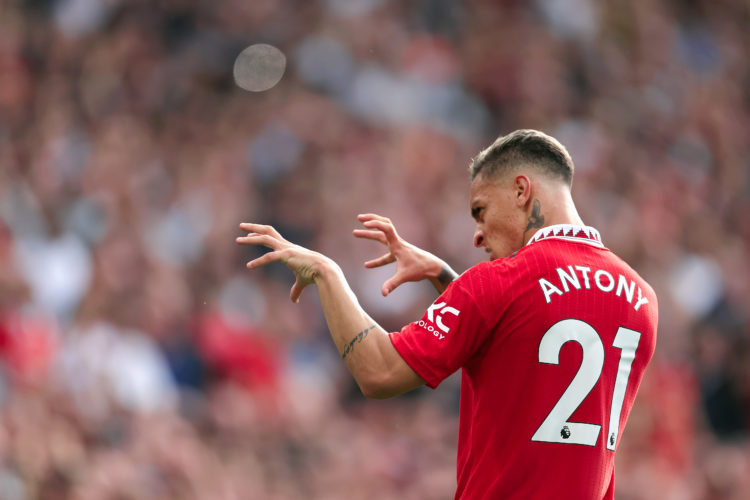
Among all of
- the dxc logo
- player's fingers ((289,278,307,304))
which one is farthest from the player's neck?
player's fingers ((289,278,307,304))

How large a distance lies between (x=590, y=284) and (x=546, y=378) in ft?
1.06

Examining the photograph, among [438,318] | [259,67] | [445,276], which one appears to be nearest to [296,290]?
[438,318]

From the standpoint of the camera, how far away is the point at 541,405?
2965 mm

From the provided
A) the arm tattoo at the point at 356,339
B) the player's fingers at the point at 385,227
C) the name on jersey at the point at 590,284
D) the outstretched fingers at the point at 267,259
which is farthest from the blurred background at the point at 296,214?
the name on jersey at the point at 590,284

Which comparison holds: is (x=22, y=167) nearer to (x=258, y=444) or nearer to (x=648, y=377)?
(x=258, y=444)

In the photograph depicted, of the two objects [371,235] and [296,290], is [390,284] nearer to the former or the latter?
[371,235]

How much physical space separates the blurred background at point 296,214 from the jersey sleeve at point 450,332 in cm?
333

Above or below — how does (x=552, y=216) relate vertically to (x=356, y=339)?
above

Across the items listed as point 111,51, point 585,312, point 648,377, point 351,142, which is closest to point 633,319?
point 585,312

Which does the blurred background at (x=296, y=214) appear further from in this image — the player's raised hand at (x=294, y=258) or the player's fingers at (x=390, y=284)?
the player's raised hand at (x=294, y=258)

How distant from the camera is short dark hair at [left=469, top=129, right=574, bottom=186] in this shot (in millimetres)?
3311

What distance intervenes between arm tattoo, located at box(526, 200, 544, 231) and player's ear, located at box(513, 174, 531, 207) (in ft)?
0.11

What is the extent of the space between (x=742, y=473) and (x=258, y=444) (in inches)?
146

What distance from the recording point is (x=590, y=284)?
10.1 ft
